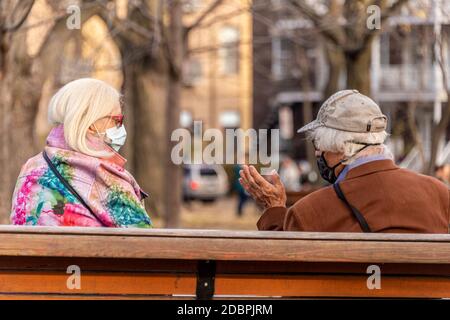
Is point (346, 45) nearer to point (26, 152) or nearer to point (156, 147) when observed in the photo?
point (26, 152)

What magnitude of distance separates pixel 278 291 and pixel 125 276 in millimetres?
558

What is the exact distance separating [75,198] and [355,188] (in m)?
1.16

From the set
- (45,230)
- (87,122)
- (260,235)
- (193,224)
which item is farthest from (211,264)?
(193,224)

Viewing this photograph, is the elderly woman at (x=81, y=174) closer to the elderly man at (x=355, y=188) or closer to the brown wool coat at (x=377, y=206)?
the elderly man at (x=355, y=188)

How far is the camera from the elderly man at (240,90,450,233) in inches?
180

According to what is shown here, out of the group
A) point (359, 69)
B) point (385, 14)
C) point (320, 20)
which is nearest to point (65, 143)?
point (385, 14)

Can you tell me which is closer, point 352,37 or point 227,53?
point 352,37

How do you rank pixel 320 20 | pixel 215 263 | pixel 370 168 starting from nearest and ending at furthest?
1. pixel 215 263
2. pixel 370 168
3. pixel 320 20

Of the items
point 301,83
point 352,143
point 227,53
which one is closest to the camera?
point 352,143

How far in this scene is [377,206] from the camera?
4562 mm

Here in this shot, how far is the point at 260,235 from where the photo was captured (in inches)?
162

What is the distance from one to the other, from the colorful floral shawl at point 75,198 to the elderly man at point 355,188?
52 cm

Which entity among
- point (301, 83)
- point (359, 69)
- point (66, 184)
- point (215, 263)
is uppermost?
point (301, 83)

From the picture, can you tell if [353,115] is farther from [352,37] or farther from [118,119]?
[352,37]
